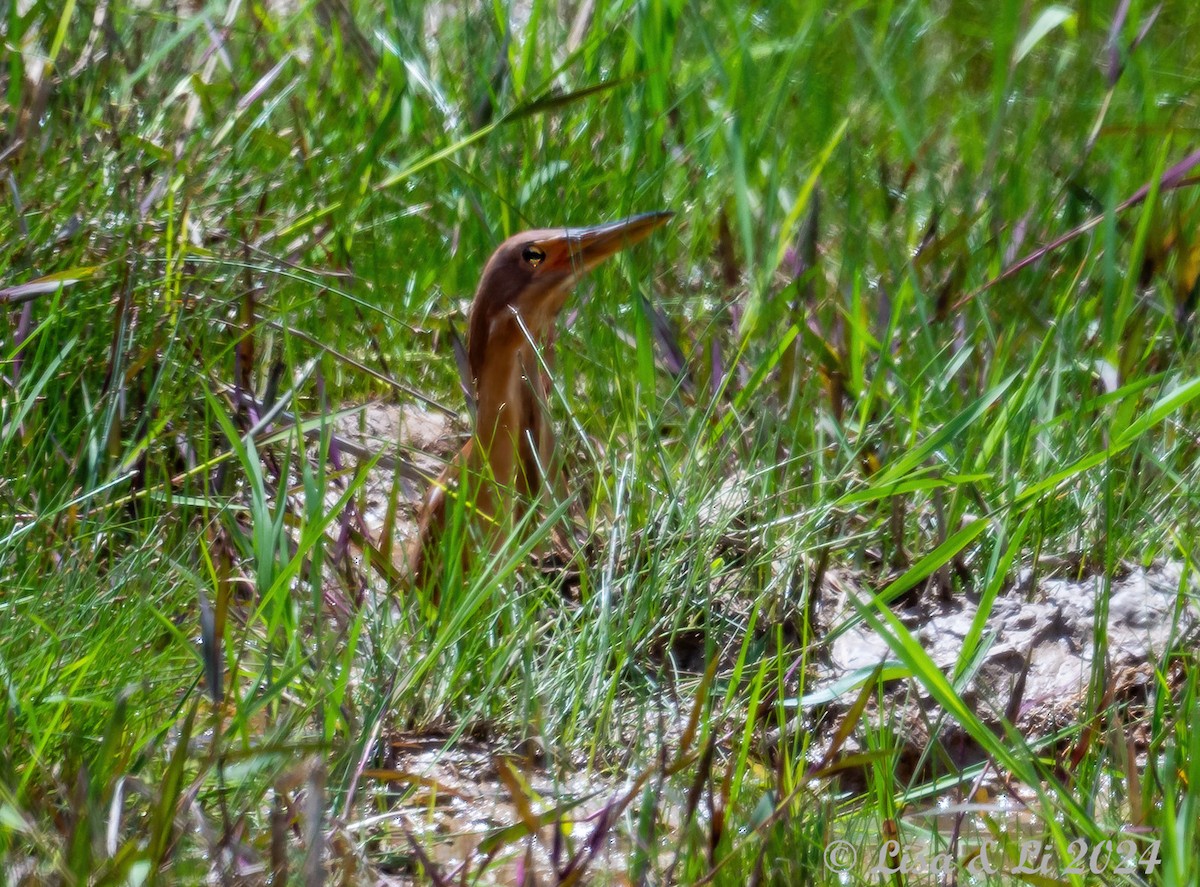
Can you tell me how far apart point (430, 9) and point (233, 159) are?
5.72ft

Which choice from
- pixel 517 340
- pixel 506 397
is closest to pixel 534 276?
pixel 517 340

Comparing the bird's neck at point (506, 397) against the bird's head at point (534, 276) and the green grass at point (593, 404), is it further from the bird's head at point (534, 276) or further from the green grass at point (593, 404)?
the green grass at point (593, 404)

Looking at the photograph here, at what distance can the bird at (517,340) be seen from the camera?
138 inches

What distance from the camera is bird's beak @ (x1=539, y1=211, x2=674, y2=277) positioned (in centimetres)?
350

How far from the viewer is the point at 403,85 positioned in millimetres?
4309

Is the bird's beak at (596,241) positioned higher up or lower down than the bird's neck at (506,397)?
higher up

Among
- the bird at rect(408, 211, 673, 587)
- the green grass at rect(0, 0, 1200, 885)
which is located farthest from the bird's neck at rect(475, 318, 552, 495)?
the green grass at rect(0, 0, 1200, 885)

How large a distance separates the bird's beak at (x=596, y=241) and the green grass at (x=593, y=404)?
9 centimetres

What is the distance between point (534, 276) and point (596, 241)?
199mm

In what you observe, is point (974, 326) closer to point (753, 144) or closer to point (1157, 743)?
point (753, 144)

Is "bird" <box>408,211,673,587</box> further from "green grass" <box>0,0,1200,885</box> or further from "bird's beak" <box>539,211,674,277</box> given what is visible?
"green grass" <box>0,0,1200,885</box>

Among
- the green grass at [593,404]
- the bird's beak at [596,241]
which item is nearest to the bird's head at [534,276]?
the bird's beak at [596,241]

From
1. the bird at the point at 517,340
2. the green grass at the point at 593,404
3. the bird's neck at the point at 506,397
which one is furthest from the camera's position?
the bird's neck at the point at 506,397

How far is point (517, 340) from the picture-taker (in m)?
3.79
